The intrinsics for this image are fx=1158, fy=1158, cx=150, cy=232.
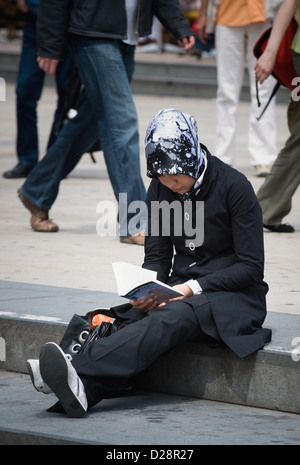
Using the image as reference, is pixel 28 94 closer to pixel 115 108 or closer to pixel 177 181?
pixel 115 108

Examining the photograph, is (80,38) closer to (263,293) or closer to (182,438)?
(263,293)

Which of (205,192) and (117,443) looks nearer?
(117,443)

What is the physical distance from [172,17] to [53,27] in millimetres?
718

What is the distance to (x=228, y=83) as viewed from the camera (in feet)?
A: 27.3

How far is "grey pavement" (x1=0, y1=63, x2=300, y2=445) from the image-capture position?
3.71 metres

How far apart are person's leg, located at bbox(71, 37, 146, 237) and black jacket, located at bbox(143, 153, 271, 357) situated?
1746 millimetres

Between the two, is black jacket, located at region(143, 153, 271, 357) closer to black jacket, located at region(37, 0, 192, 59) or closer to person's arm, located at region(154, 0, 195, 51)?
black jacket, located at region(37, 0, 192, 59)

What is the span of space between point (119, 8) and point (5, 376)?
2.44 meters

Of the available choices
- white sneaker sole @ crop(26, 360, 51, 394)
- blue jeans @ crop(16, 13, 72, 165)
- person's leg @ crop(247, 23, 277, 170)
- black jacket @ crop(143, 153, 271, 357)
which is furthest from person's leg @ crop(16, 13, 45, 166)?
white sneaker sole @ crop(26, 360, 51, 394)

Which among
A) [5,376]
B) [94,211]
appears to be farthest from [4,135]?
[5,376]

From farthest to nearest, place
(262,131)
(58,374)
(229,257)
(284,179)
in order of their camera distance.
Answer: (262,131) < (284,179) < (229,257) < (58,374)

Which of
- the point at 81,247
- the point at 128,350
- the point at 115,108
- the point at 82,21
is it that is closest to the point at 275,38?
the point at 115,108

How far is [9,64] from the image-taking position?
18.5 m

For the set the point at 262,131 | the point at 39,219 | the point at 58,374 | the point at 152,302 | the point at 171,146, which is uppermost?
the point at 171,146
